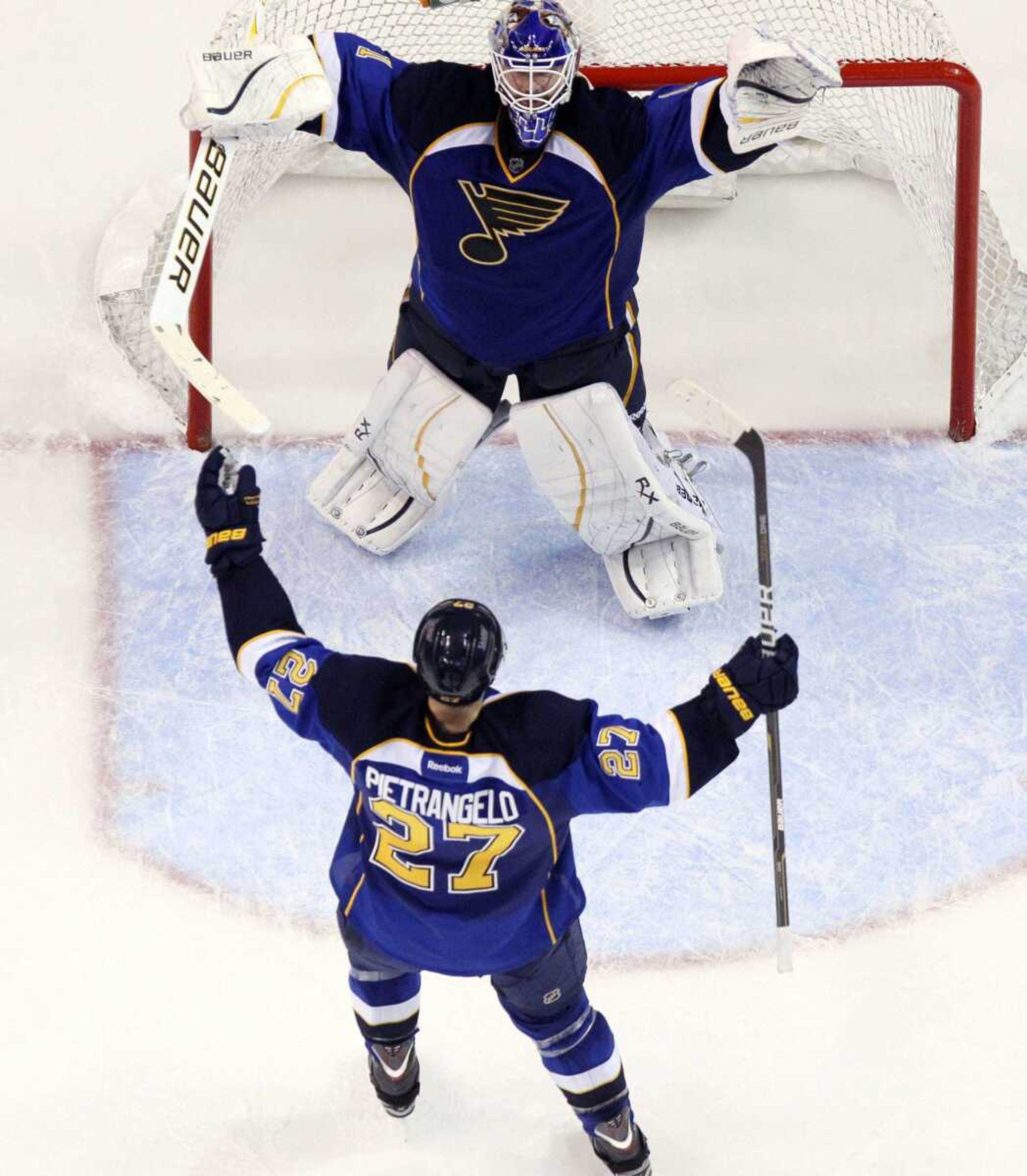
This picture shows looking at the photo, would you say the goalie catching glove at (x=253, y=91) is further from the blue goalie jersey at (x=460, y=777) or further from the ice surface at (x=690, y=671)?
the ice surface at (x=690, y=671)

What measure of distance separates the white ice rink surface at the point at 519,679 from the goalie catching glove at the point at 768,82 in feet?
3.81

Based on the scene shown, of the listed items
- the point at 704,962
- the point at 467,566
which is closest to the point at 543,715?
the point at 704,962

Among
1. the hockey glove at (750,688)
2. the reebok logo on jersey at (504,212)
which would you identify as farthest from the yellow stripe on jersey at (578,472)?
the hockey glove at (750,688)

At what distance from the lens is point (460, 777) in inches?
110

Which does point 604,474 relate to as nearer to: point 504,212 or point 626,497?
point 626,497

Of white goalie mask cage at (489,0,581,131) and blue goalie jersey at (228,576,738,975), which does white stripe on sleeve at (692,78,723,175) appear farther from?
blue goalie jersey at (228,576,738,975)

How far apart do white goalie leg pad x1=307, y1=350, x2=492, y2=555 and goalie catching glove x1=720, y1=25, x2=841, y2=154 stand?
84 cm

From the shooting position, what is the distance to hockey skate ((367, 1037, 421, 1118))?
3.29 m

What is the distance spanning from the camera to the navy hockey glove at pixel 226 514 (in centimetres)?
293

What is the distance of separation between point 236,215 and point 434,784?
2.17 metres

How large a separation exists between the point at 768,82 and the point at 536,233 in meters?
0.51

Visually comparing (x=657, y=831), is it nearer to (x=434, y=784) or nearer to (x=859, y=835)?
(x=859, y=835)

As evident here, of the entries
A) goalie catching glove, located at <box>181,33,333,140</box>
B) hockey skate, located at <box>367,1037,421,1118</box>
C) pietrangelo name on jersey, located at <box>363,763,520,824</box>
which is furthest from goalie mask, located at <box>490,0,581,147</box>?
hockey skate, located at <box>367,1037,421,1118</box>

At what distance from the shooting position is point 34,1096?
11.4 ft
